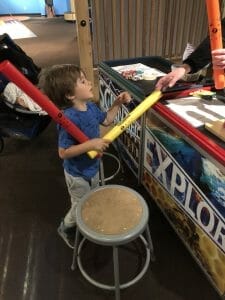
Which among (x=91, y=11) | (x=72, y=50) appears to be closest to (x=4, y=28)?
(x=72, y=50)

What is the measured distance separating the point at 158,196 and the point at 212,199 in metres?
0.51

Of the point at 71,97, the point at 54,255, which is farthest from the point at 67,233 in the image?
the point at 71,97

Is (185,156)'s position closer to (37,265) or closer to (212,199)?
(212,199)

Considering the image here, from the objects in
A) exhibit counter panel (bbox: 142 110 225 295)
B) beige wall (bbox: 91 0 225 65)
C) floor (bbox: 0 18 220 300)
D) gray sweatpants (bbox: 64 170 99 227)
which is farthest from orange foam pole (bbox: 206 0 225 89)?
beige wall (bbox: 91 0 225 65)

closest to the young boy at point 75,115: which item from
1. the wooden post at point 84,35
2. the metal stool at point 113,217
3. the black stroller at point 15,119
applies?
the metal stool at point 113,217

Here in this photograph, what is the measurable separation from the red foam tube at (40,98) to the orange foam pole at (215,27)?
0.52m

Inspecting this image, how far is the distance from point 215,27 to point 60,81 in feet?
1.81

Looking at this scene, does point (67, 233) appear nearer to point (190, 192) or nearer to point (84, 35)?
point (190, 192)

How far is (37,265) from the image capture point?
131 centimetres

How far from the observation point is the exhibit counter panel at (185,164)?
0.94 metres

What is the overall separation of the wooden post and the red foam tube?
1687 mm

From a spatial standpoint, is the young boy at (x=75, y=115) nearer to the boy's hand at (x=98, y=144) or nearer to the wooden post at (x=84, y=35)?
the boy's hand at (x=98, y=144)

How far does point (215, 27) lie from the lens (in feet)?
2.64

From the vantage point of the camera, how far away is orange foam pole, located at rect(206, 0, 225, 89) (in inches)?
30.2
